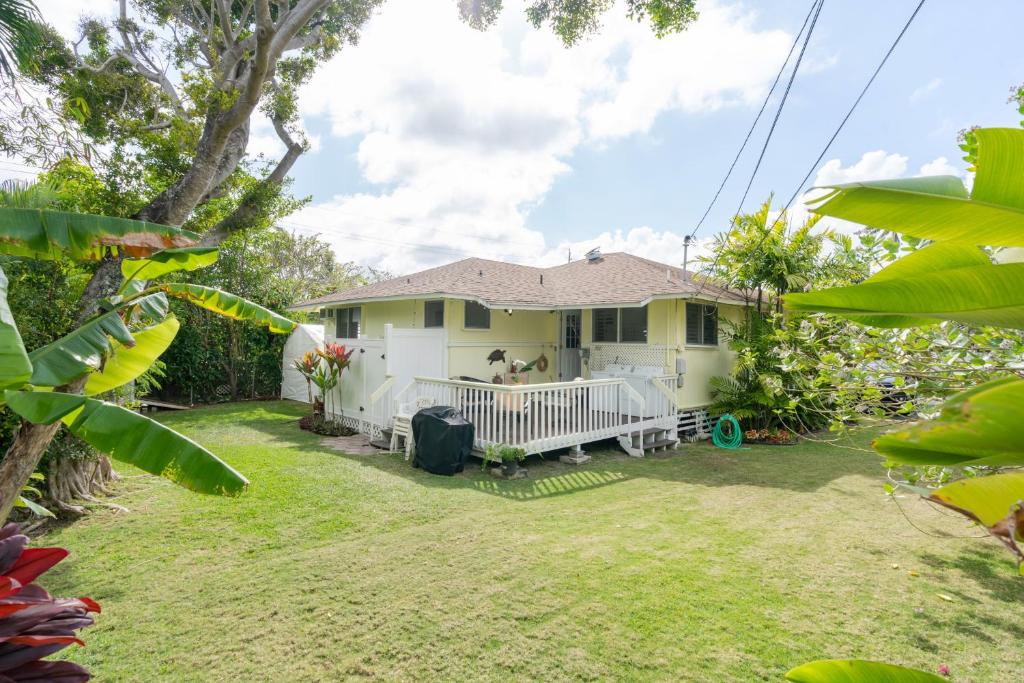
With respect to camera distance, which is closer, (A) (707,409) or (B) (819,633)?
(B) (819,633)

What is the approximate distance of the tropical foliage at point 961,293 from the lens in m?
0.73

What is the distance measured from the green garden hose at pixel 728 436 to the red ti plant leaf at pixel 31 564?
1191cm

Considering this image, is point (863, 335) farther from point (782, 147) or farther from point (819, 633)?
point (782, 147)

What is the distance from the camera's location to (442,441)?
859cm

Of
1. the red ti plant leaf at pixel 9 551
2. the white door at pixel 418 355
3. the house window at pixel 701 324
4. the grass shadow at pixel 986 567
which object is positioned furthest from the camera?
the house window at pixel 701 324

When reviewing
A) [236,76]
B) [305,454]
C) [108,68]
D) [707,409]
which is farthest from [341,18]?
[707,409]

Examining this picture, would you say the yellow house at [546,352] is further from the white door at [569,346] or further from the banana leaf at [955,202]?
the banana leaf at [955,202]

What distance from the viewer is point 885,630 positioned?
12.8 feet

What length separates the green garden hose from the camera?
1173 centimetres

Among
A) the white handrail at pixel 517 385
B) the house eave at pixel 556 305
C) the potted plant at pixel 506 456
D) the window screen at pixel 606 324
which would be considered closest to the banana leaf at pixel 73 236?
the white handrail at pixel 517 385

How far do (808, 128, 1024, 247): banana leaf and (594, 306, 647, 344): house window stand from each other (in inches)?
442

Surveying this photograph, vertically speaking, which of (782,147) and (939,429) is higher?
(782,147)

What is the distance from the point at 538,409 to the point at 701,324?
601 cm

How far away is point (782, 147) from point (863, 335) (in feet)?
19.0
